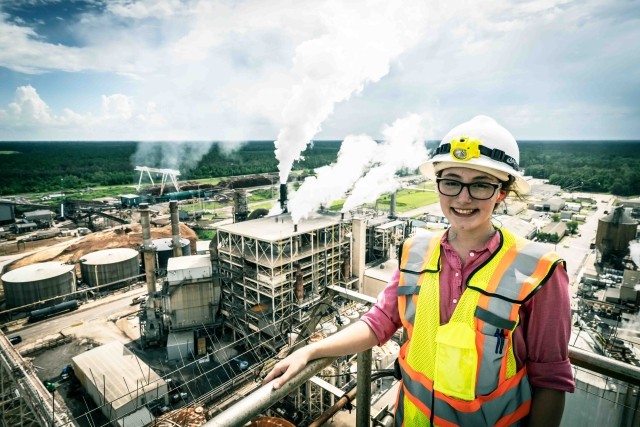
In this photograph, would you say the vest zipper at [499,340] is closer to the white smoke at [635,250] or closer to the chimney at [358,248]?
the chimney at [358,248]

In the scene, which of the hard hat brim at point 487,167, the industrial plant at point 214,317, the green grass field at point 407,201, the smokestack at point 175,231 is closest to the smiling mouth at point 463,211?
the hard hat brim at point 487,167

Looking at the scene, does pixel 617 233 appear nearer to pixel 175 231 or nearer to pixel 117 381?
pixel 175 231

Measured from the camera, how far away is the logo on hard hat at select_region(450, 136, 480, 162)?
6.49 ft

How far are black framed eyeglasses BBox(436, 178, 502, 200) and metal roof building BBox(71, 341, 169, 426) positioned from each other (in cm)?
1501

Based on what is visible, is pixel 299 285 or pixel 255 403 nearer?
pixel 255 403

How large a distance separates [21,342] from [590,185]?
90.7m

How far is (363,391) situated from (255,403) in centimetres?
141

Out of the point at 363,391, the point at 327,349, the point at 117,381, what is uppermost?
A: the point at 327,349

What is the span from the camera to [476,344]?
174 cm

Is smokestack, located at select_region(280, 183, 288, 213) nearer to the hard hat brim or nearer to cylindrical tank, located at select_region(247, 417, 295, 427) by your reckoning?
cylindrical tank, located at select_region(247, 417, 295, 427)

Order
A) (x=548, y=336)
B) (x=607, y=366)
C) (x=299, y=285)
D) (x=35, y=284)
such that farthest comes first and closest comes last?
(x=35, y=284) → (x=299, y=285) → (x=607, y=366) → (x=548, y=336)

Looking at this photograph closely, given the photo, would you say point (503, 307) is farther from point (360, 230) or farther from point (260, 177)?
point (260, 177)

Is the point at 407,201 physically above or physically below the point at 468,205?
below

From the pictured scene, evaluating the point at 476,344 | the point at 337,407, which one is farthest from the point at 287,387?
the point at 337,407
